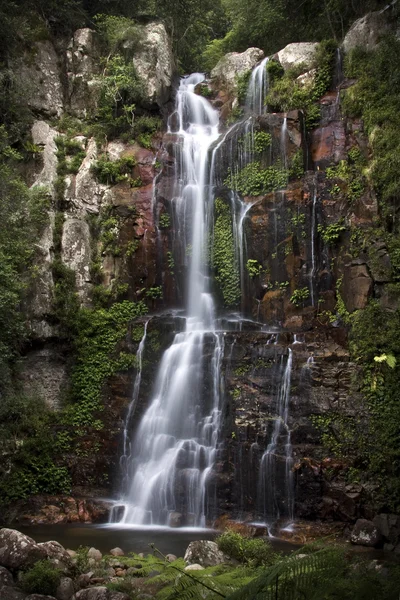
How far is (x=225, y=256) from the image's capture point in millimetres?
16984

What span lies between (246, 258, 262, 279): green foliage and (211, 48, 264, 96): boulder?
8.66m

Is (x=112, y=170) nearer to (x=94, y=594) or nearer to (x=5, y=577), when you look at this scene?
(x=5, y=577)

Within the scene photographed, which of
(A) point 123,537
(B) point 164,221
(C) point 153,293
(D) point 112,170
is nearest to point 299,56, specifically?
(D) point 112,170

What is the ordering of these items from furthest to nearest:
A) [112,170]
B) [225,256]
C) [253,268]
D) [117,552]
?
[112,170]
[225,256]
[253,268]
[117,552]

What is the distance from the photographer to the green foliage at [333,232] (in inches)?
593

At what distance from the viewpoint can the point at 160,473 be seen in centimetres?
1237

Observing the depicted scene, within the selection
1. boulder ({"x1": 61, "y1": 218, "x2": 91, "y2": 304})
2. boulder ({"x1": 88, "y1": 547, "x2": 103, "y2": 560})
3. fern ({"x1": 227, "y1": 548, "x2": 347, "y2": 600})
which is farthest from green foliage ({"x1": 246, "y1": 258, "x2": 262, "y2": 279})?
fern ({"x1": 227, "y1": 548, "x2": 347, "y2": 600})

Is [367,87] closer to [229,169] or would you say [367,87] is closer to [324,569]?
[229,169]

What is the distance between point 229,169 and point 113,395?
8306 millimetres

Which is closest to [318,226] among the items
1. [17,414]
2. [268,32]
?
[17,414]

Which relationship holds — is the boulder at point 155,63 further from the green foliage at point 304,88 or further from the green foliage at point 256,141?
the green foliage at point 256,141

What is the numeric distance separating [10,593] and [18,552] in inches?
34.9

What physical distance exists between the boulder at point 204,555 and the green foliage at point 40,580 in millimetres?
1894

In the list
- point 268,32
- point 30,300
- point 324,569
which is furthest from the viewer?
point 268,32
